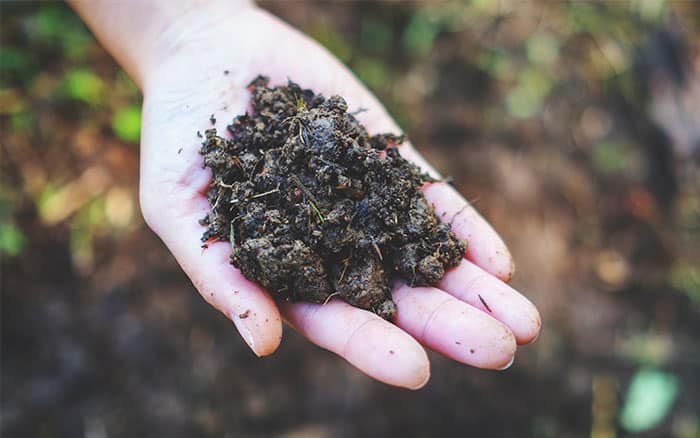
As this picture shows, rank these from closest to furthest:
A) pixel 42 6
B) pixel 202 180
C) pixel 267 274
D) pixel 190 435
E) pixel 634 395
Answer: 1. pixel 267 274
2. pixel 202 180
3. pixel 190 435
4. pixel 42 6
5. pixel 634 395

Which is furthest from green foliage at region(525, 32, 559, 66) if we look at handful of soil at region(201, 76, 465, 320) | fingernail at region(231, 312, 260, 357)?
fingernail at region(231, 312, 260, 357)

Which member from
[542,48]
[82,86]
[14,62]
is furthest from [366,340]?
[542,48]

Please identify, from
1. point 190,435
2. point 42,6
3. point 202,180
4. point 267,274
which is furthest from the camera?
point 42,6

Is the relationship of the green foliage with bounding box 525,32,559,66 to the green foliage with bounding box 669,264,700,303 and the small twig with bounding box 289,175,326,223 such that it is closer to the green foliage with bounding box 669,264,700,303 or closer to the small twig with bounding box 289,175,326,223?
the green foliage with bounding box 669,264,700,303

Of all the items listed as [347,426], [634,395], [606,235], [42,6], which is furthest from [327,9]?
[634,395]

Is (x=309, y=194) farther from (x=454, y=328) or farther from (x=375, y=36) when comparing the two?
Result: (x=375, y=36)

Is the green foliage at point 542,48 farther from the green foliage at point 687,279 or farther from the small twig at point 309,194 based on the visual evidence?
the small twig at point 309,194

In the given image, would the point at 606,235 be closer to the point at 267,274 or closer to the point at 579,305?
the point at 579,305
